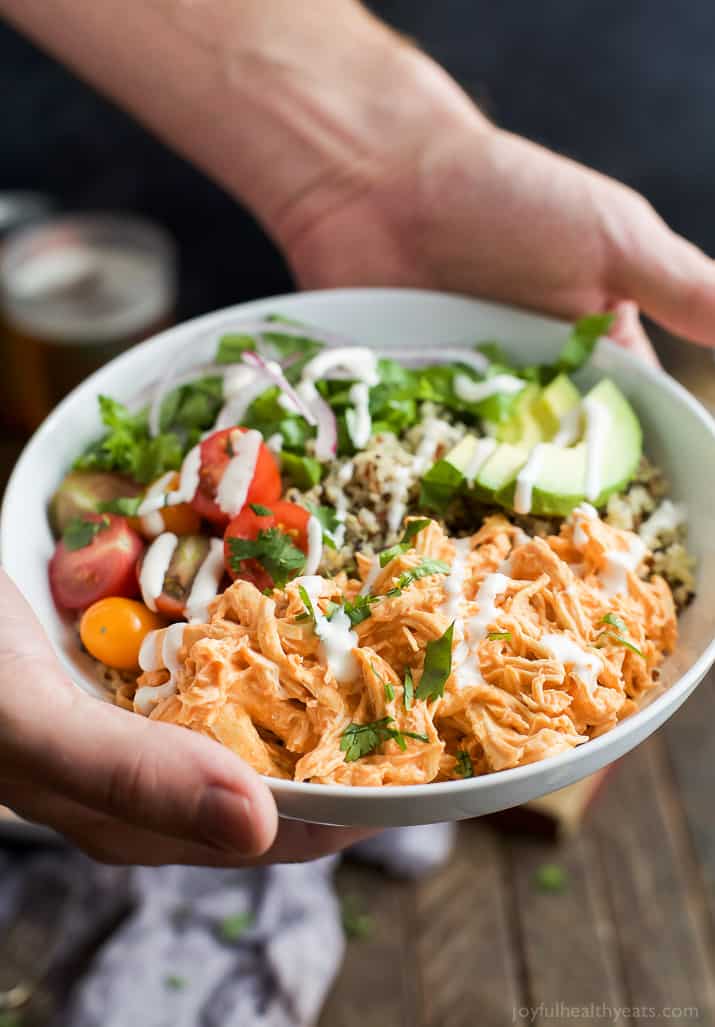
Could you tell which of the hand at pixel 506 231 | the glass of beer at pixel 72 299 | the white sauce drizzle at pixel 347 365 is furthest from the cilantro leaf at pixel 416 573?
the glass of beer at pixel 72 299

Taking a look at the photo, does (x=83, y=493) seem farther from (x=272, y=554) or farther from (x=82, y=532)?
(x=272, y=554)

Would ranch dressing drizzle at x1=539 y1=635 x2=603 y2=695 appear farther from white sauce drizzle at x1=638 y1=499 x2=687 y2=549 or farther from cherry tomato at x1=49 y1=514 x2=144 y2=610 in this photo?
cherry tomato at x1=49 y1=514 x2=144 y2=610

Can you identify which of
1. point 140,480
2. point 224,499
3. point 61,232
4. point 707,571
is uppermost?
point 707,571

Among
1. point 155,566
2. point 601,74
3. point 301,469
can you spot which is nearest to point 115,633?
point 155,566

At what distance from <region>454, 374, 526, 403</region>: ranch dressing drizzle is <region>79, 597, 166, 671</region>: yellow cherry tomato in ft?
2.67

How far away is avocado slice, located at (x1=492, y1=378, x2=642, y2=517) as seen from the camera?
1955mm

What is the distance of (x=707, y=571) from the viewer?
1955 millimetres

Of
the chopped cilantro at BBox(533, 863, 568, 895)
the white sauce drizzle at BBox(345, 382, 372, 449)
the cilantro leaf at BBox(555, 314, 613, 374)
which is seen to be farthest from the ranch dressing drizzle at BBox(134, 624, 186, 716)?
the chopped cilantro at BBox(533, 863, 568, 895)

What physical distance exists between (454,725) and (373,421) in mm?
742

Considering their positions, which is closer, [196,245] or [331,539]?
[331,539]

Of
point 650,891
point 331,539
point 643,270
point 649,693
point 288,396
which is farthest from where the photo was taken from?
point 650,891

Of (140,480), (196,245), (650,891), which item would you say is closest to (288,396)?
(140,480)

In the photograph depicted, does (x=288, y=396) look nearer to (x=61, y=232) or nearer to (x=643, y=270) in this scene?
(x=643, y=270)

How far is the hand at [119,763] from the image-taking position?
144cm
